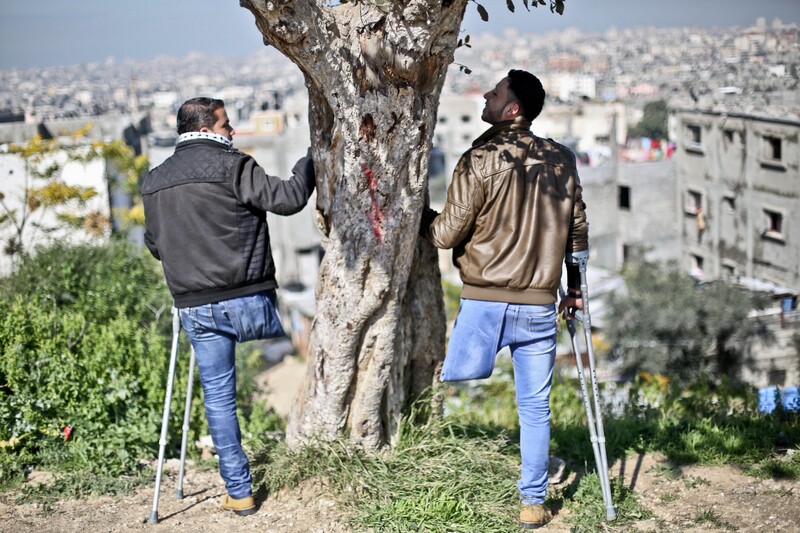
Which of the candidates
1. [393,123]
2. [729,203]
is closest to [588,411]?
[393,123]

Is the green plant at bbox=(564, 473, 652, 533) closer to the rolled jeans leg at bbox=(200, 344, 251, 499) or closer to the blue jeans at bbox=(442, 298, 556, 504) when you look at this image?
the blue jeans at bbox=(442, 298, 556, 504)

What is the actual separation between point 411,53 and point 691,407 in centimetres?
402

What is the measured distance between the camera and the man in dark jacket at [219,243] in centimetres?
418

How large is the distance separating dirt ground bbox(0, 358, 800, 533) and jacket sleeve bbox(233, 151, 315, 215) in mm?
1570

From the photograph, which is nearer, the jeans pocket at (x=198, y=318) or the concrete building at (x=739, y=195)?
the jeans pocket at (x=198, y=318)

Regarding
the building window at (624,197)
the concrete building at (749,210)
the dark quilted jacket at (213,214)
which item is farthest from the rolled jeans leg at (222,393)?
the building window at (624,197)

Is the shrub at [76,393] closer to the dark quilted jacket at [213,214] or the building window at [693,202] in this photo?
the dark quilted jacket at [213,214]

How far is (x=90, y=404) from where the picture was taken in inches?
208

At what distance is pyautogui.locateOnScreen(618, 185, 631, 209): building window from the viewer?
128ft

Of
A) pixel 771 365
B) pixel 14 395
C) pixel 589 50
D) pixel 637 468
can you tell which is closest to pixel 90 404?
pixel 14 395

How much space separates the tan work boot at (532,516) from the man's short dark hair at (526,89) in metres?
1.99

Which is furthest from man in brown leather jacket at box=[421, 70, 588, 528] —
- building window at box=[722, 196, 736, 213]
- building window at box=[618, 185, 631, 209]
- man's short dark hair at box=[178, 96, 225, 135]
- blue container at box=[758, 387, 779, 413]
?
building window at box=[618, 185, 631, 209]

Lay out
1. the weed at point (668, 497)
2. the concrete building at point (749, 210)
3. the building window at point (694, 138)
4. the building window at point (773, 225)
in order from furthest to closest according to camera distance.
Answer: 1. the building window at point (694, 138)
2. the building window at point (773, 225)
3. the concrete building at point (749, 210)
4. the weed at point (668, 497)

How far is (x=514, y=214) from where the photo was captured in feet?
13.0
